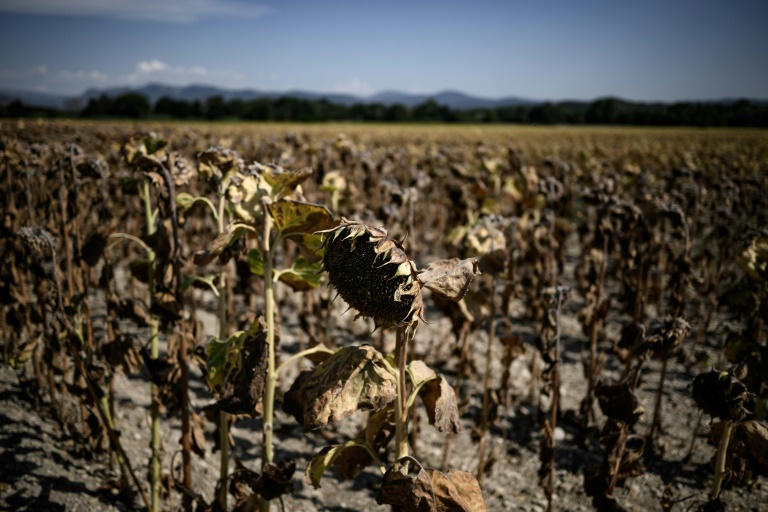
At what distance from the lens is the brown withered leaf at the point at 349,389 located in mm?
1371

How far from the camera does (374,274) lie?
1.25 meters

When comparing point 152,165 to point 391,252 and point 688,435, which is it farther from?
point 688,435

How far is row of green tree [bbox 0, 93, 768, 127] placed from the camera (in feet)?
228

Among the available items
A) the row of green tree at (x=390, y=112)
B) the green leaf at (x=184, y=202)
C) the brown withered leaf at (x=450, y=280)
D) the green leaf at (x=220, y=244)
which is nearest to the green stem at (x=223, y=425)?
the green leaf at (x=184, y=202)

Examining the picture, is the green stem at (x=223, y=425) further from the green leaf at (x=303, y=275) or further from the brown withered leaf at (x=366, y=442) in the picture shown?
the brown withered leaf at (x=366, y=442)

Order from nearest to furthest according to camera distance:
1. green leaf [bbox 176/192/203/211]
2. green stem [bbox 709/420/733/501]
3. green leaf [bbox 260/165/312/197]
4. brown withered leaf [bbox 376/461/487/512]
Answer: brown withered leaf [bbox 376/461/487/512] → green leaf [bbox 260/165/312/197] → green leaf [bbox 176/192/203/211] → green stem [bbox 709/420/733/501]

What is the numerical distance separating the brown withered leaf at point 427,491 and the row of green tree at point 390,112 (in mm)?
66035

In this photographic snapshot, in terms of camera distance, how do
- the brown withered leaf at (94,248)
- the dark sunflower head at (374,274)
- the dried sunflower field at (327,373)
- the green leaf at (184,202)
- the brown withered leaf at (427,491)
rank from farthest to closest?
1. the brown withered leaf at (94,248)
2. the green leaf at (184,202)
3. the dried sunflower field at (327,373)
4. the brown withered leaf at (427,491)
5. the dark sunflower head at (374,274)

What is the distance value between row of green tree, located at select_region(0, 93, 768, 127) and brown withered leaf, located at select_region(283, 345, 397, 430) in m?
66.1

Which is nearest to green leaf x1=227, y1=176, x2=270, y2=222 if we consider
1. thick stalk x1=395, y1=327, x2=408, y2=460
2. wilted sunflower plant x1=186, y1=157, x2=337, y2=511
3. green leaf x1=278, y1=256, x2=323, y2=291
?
wilted sunflower plant x1=186, y1=157, x2=337, y2=511

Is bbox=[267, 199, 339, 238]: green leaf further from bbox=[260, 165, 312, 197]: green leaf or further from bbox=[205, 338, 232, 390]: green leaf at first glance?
bbox=[205, 338, 232, 390]: green leaf

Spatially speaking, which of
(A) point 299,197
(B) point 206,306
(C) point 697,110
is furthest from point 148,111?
(C) point 697,110

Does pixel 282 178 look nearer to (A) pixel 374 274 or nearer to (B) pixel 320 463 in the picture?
(A) pixel 374 274

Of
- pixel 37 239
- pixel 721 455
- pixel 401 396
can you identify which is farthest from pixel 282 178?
pixel 721 455
